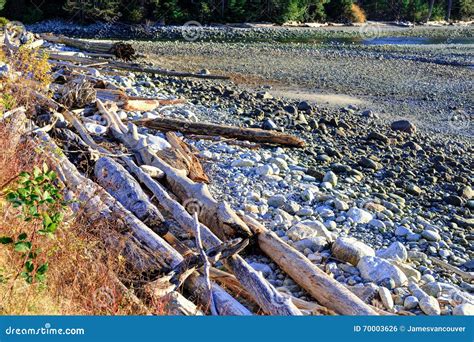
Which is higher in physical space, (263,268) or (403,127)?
(263,268)

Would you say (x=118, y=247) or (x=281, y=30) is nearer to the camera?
(x=118, y=247)

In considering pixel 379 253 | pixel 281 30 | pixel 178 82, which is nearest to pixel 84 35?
pixel 281 30

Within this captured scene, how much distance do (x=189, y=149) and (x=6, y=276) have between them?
17.5 ft

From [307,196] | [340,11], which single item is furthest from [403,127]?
[340,11]

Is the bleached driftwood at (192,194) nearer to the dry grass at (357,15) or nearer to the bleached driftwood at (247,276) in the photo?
the bleached driftwood at (247,276)

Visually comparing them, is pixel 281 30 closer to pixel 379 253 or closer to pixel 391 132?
pixel 391 132

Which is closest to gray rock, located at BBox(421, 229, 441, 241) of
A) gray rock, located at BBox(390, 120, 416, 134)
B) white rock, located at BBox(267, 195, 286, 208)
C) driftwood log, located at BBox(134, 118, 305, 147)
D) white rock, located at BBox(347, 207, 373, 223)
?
white rock, located at BBox(347, 207, 373, 223)

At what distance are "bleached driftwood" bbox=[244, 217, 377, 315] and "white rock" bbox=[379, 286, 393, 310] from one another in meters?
0.53

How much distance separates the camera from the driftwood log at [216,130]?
10734mm

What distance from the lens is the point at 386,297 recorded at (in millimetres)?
5746

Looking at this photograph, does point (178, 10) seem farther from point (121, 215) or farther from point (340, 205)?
point (121, 215)

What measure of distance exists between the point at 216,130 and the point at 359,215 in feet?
12.4

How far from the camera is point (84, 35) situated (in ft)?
129

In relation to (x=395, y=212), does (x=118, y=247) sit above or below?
above
